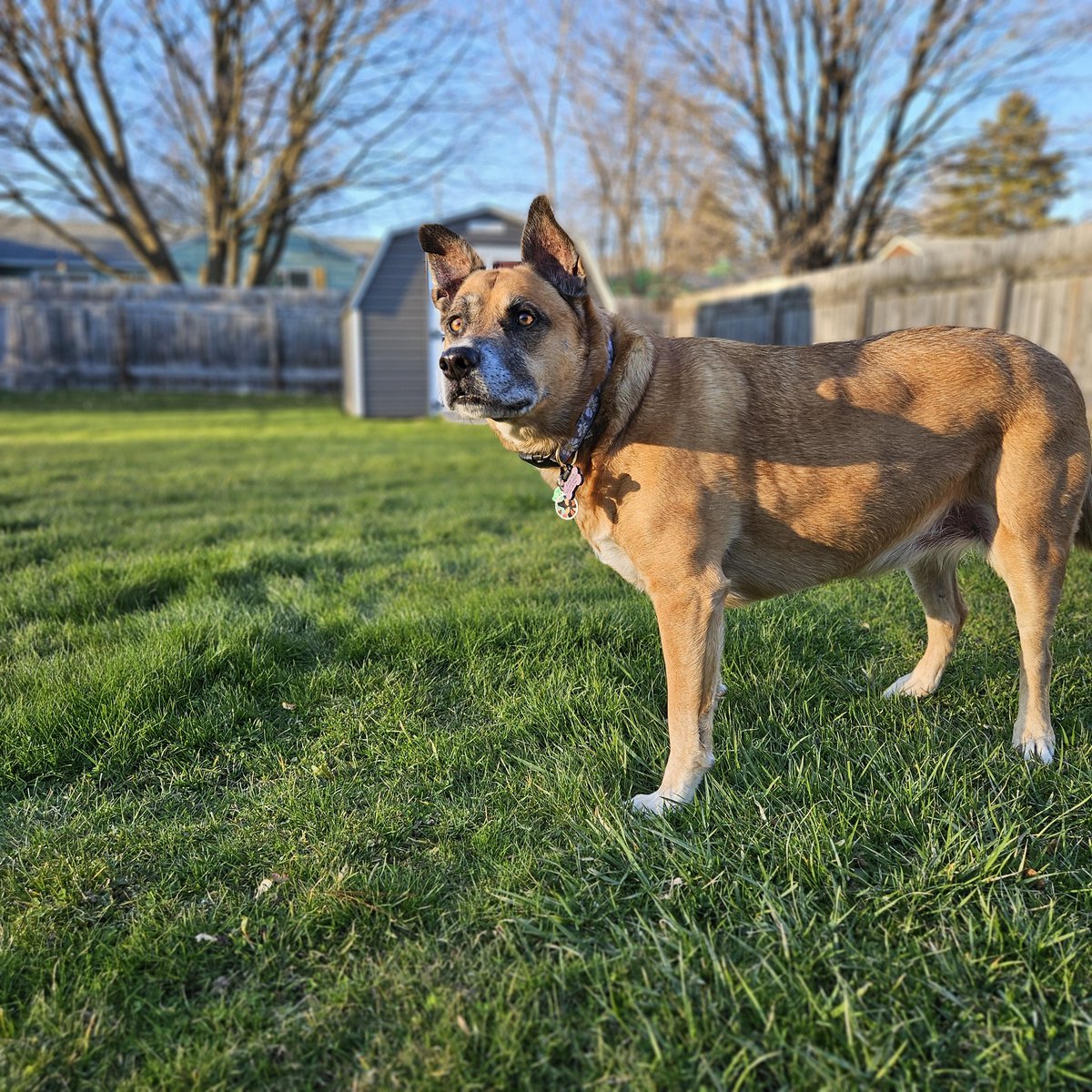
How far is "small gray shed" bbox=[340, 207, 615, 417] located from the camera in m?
18.0

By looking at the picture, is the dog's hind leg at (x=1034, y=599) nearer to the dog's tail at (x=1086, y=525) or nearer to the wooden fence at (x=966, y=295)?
the dog's tail at (x=1086, y=525)

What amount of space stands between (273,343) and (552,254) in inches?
875

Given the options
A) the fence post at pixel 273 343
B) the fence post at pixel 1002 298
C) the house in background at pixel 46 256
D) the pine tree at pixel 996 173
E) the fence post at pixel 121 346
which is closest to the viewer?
the fence post at pixel 1002 298

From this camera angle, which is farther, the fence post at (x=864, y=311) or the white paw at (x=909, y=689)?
the fence post at (x=864, y=311)

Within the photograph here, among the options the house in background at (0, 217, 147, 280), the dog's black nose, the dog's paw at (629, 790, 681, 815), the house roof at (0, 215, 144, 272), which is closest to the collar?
the dog's black nose

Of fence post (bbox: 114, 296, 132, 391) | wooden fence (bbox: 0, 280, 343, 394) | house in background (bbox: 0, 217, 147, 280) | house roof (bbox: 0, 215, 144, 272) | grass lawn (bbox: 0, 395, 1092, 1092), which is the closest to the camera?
grass lawn (bbox: 0, 395, 1092, 1092)

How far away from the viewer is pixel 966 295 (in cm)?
995

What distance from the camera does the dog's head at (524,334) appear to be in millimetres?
2738

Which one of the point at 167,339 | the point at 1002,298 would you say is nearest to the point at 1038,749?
the point at 1002,298

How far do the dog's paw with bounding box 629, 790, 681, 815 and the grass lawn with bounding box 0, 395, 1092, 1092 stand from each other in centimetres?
7

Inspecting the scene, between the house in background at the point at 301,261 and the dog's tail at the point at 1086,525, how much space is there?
44235mm

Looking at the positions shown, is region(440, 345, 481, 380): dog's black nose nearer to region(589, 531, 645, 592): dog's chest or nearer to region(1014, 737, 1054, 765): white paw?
region(589, 531, 645, 592): dog's chest

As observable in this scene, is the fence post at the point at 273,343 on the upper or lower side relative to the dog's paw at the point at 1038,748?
upper

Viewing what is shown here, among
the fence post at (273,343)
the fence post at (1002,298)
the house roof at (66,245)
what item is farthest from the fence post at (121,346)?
the fence post at (1002,298)
